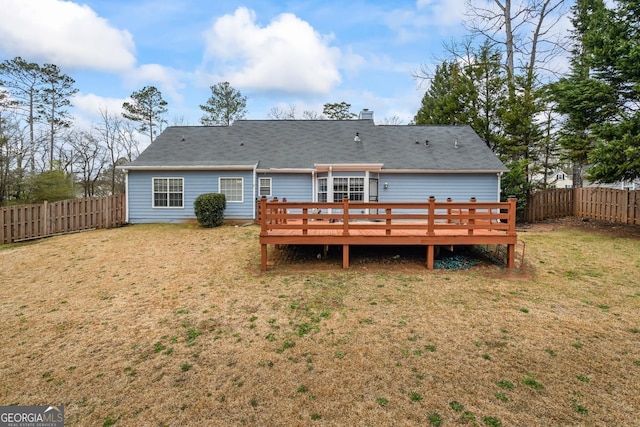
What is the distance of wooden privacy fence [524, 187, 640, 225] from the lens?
11938mm

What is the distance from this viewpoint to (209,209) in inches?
465

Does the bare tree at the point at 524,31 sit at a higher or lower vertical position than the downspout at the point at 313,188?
higher

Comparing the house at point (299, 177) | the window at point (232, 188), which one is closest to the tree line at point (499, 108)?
the house at point (299, 177)

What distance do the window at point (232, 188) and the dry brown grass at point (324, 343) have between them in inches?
242

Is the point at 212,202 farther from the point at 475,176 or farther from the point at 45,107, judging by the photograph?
the point at 45,107

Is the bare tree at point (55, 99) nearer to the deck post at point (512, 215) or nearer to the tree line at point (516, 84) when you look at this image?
the tree line at point (516, 84)

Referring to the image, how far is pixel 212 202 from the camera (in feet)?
39.0

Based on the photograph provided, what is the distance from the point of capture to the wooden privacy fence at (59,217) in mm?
10297

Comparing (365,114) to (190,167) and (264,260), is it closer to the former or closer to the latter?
(190,167)

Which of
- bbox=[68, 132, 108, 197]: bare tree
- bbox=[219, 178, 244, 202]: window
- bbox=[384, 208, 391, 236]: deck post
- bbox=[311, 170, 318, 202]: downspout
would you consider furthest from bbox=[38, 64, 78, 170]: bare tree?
bbox=[384, 208, 391, 236]: deck post

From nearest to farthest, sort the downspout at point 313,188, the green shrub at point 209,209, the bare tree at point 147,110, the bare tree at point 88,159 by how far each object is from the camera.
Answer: the green shrub at point 209,209
the downspout at point 313,188
the bare tree at point 88,159
the bare tree at point 147,110

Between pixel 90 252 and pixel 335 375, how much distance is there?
27.8ft

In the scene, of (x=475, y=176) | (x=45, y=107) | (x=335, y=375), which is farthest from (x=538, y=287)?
(x=45, y=107)

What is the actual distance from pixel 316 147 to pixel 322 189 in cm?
278
